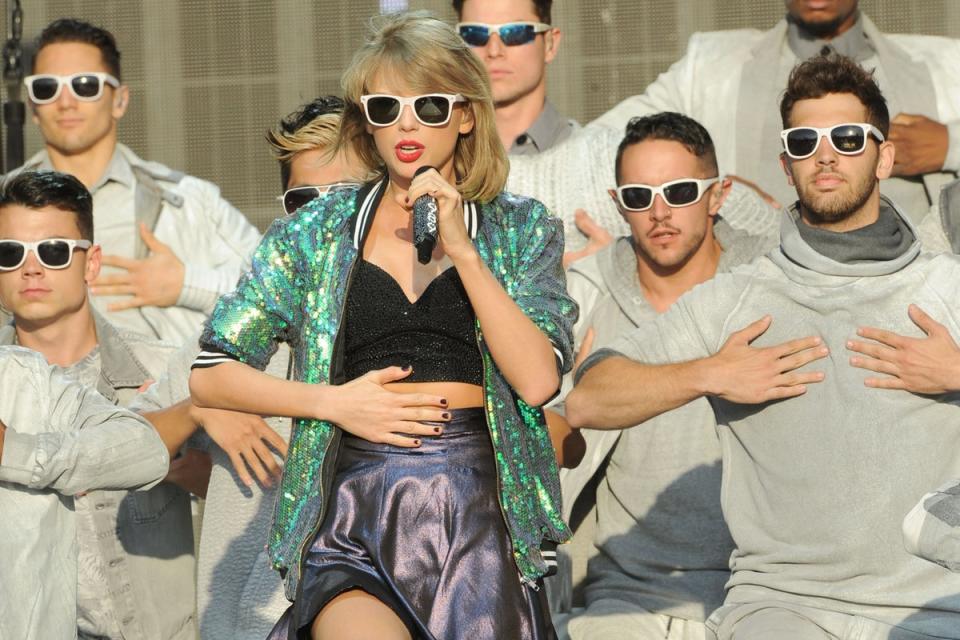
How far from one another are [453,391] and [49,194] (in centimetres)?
251

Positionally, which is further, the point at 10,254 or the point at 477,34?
the point at 477,34

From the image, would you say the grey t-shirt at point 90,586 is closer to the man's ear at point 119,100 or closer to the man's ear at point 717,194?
the man's ear at point 119,100

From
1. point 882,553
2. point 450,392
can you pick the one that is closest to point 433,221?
point 450,392

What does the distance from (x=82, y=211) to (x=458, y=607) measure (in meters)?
2.71

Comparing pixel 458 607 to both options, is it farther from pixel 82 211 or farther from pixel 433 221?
pixel 82 211

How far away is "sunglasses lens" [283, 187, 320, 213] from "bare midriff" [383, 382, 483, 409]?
5.03 ft

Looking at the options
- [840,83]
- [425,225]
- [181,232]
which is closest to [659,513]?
[840,83]

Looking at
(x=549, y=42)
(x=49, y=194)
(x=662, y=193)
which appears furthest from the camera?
(x=549, y=42)

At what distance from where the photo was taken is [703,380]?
4.84 meters

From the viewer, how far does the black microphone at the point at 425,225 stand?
3720 millimetres

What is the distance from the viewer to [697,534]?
579 cm

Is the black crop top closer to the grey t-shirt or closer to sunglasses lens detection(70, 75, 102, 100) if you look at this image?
the grey t-shirt

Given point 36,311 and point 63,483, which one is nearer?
point 63,483

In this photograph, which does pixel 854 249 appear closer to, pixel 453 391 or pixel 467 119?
pixel 467 119
